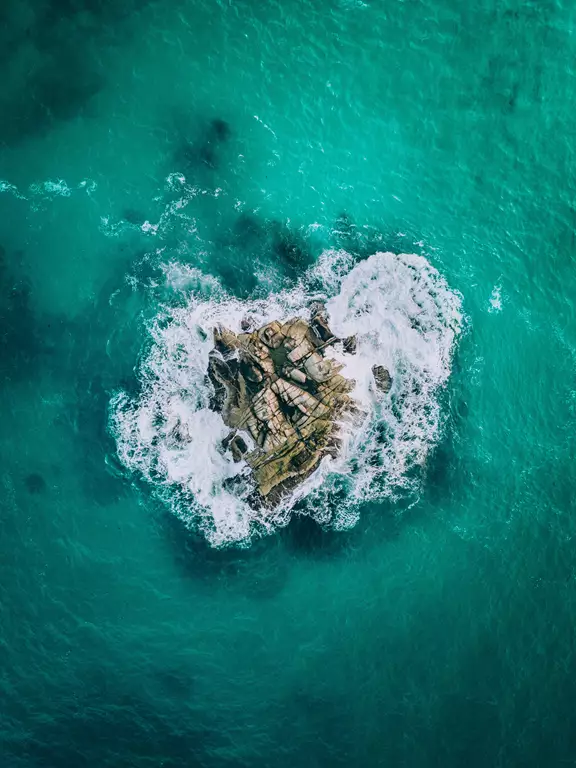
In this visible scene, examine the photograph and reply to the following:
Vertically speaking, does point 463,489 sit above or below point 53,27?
below

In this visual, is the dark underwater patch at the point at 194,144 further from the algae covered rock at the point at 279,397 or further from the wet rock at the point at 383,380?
the wet rock at the point at 383,380

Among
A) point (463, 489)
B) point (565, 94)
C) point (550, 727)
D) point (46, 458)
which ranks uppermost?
point (565, 94)

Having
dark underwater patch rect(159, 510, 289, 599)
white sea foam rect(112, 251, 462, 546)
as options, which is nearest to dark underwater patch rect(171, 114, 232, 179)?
white sea foam rect(112, 251, 462, 546)

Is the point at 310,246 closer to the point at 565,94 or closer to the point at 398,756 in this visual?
the point at 565,94

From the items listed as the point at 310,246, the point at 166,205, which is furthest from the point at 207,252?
the point at 310,246

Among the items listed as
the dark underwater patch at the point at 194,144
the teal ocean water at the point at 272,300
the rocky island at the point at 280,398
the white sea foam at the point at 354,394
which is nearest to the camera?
the teal ocean water at the point at 272,300

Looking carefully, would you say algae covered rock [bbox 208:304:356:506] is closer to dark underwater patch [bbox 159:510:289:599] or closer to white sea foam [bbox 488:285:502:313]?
dark underwater patch [bbox 159:510:289:599]

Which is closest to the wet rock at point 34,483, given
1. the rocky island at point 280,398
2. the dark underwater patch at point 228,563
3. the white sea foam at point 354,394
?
the white sea foam at point 354,394
